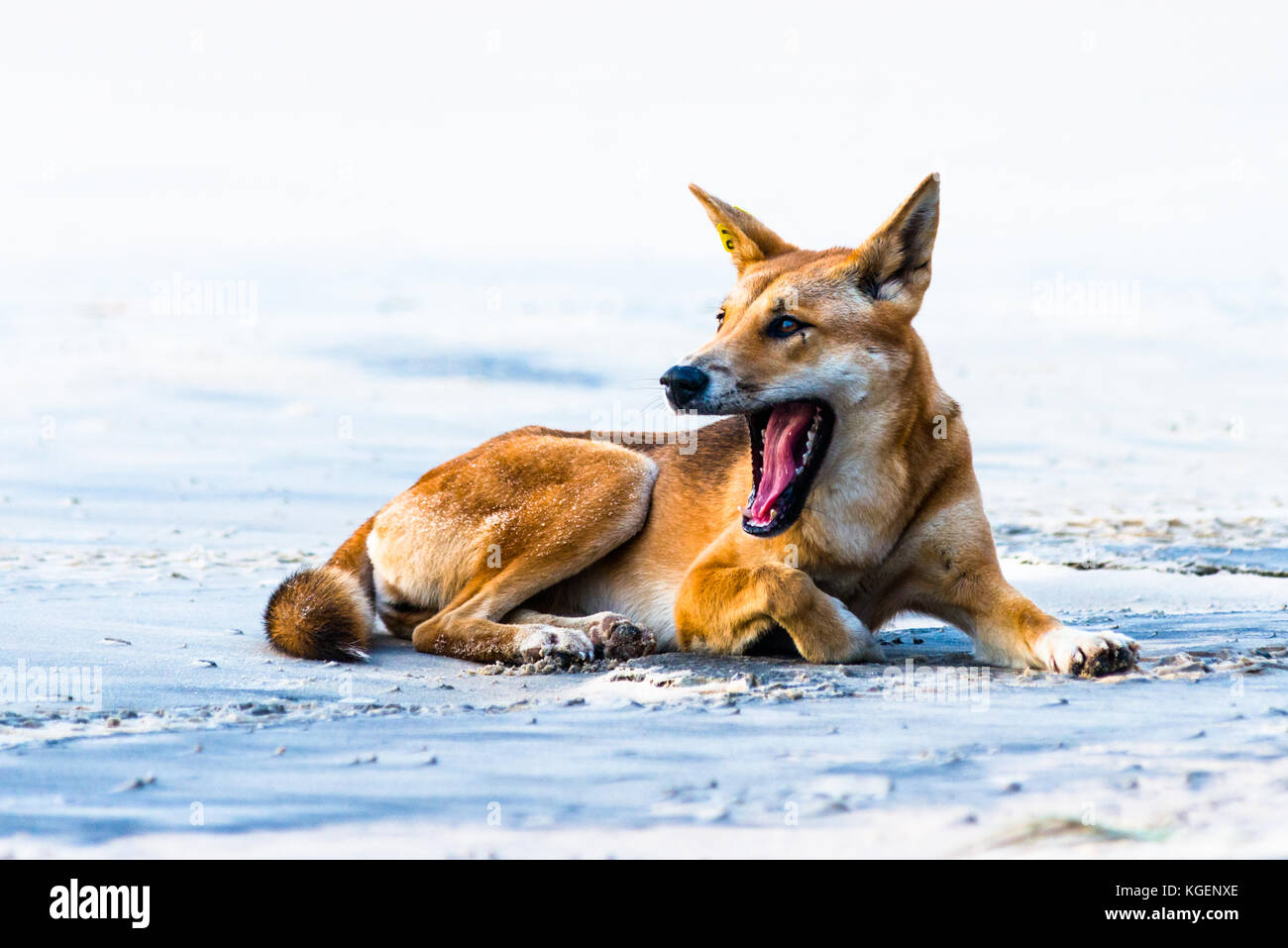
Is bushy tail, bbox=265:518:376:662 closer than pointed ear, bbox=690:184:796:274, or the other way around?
bushy tail, bbox=265:518:376:662

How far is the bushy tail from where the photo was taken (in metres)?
5.86

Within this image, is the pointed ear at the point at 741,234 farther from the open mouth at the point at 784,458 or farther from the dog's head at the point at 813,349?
the open mouth at the point at 784,458

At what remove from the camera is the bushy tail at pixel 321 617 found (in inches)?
231

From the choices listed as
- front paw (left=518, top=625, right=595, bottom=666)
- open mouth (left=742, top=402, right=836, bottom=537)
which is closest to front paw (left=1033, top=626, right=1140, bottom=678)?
open mouth (left=742, top=402, right=836, bottom=537)

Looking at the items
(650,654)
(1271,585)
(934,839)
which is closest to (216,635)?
(650,654)

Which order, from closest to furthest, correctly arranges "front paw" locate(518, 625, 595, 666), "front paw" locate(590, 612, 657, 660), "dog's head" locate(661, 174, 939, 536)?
1. "dog's head" locate(661, 174, 939, 536)
2. "front paw" locate(518, 625, 595, 666)
3. "front paw" locate(590, 612, 657, 660)

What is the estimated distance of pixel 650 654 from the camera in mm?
5812

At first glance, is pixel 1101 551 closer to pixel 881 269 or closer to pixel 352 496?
pixel 881 269

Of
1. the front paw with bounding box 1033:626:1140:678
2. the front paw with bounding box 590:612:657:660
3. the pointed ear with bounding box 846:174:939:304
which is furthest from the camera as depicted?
the front paw with bounding box 590:612:657:660

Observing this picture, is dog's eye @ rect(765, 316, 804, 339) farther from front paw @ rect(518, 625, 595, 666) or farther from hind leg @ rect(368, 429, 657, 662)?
front paw @ rect(518, 625, 595, 666)

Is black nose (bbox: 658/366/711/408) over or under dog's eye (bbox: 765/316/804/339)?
under

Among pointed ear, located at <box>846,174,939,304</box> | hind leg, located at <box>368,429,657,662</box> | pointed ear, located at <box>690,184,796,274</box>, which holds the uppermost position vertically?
pointed ear, located at <box>690,184,796,274</box>

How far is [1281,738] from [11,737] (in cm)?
360

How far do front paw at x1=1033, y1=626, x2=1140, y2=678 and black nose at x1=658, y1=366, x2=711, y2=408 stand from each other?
1.53 metres
